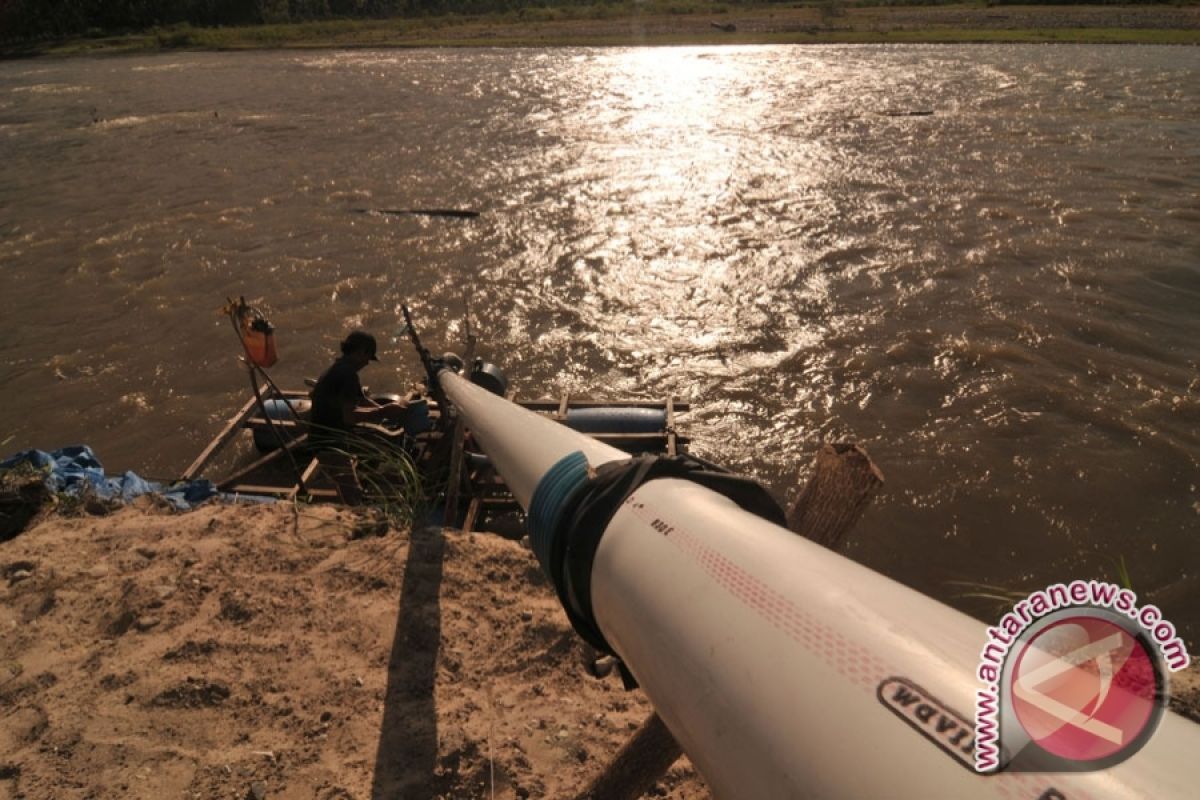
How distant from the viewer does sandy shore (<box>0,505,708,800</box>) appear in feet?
11.0

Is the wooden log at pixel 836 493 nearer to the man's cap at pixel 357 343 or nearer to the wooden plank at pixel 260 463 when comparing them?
the man's cap at pixel 357 343

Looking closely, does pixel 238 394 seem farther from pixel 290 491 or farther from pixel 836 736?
pixel 836 736

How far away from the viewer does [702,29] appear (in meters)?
37.8

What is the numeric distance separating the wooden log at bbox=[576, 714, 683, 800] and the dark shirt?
4.05 m

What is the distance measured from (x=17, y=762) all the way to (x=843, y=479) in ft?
12.1

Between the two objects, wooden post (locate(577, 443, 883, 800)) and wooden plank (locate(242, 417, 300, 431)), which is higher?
wooden post (locate(577, 443, 883, 800))

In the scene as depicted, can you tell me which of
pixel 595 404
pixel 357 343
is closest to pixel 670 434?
pixel 595 404

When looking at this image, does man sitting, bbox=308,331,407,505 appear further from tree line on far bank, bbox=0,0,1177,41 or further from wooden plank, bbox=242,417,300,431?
tree line on far bank, bbox=0,0,1177,41

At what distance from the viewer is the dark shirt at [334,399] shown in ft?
19.8

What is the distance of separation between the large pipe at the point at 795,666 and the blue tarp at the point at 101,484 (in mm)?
4955

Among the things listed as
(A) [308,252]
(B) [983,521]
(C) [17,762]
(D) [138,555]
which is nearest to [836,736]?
(C) [17,762]

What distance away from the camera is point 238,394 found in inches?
344

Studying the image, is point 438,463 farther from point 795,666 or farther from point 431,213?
point 431,213

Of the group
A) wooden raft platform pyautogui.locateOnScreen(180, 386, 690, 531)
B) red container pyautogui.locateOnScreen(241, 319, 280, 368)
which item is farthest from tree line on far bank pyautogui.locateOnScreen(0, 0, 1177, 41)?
red container pyautogui.locateOnScreen(241, 319, 280, 368)
